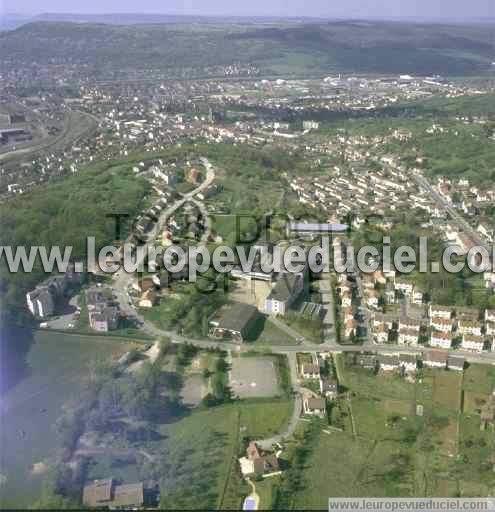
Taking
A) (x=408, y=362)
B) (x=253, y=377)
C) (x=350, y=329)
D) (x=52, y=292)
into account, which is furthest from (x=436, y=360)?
(x=52, y=292)

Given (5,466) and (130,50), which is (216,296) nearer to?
(5,466)

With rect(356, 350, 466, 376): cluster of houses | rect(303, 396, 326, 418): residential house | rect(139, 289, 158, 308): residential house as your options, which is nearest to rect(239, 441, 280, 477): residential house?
rect(303, 396, 326, 418): residential house

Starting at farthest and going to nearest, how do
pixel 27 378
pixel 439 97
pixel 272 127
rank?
pixel 439 97 < pixel 272 127 < pixel 27 378

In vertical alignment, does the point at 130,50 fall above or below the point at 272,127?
above

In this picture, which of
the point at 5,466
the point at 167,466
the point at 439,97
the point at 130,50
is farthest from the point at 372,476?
the point at 130,50

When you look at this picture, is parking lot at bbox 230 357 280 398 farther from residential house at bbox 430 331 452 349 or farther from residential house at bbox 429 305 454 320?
residential house at bbox 429 305 454 320

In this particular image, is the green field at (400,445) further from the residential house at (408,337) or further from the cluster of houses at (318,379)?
the residential house at (408,337)
